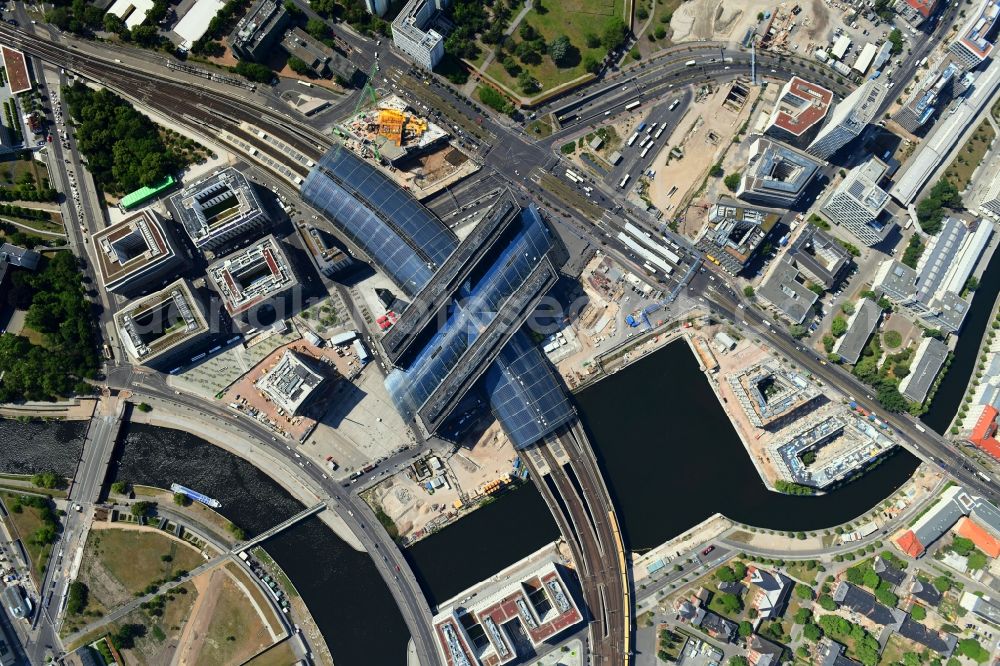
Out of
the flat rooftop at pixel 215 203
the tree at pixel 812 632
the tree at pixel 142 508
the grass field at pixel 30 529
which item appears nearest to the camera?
the flat rooftop at pixel 215 203

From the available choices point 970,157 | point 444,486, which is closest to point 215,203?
point 444,486

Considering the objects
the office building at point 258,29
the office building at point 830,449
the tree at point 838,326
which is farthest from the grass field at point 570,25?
the office building at point 830,449

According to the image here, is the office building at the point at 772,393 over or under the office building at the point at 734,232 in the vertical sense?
under

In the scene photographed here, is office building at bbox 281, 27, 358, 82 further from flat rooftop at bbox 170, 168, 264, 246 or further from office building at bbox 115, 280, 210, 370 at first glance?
office building at bbox 115, 280, 210, 370

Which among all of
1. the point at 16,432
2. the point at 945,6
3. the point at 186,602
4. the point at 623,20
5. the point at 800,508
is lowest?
the point at 800,508

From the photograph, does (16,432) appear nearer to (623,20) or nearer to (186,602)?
(186,602)

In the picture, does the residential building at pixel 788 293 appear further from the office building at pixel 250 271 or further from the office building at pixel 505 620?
the office building at pixel 250 271

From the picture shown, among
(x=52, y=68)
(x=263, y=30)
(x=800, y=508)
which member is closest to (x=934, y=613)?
(x=800, y=508)
